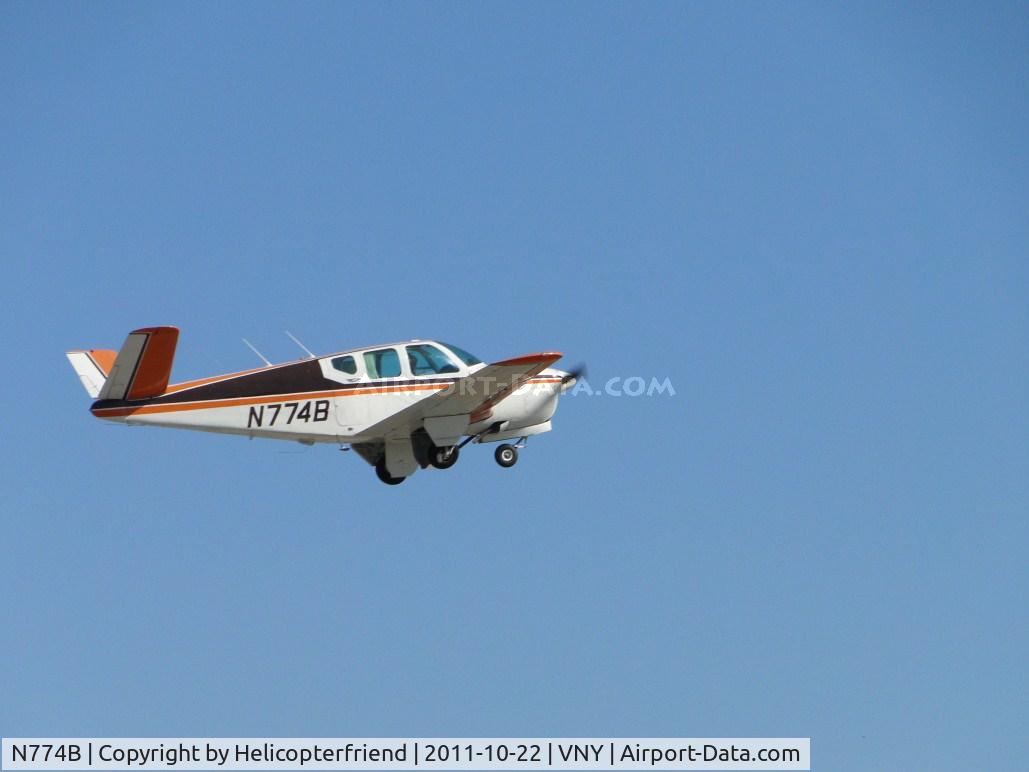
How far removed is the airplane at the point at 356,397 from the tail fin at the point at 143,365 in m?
0.02

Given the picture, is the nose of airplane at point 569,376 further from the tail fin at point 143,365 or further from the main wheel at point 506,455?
the tail fin at point 143,365

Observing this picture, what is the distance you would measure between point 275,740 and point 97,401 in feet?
19.5

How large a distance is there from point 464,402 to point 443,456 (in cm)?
118

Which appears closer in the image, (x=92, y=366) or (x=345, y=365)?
(x=345, y=365)

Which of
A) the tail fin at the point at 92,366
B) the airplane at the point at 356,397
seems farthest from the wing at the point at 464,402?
the tail fin at the point at 92,366

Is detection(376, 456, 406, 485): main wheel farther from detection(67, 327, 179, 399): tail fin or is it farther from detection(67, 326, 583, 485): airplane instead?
detection(67, 327, 179, 399): tail fin

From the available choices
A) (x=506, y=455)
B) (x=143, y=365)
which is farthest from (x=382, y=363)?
(x=143, y=365)

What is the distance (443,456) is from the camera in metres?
37.2

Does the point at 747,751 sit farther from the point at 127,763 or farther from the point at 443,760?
the point at 127,763

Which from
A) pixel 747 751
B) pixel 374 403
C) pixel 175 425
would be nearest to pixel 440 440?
pixel 374 403

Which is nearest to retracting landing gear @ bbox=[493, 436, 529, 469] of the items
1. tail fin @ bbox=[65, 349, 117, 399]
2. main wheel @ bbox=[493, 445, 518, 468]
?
main wheel @ bbox=[493, 445, 518, 468]

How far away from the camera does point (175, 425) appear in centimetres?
3522

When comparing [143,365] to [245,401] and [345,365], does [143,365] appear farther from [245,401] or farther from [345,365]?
[345,365]

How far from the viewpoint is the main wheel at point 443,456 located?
122ft
